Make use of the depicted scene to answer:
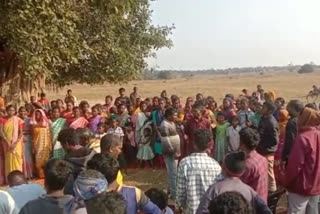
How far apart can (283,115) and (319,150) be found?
12.7 ft

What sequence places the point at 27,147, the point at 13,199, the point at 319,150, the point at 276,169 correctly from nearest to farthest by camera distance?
1. the point at 13,199
2. the point at 319,150
3. the point at 276,169
4. the point at 27,147

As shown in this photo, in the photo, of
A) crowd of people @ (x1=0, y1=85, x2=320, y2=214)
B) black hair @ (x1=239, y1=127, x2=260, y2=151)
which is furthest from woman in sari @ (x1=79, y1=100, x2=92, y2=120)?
black hair @ (x1=239, y1=127, x2=260, y2=151)

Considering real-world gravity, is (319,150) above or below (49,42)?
below

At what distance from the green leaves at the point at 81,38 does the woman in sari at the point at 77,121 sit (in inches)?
73.2

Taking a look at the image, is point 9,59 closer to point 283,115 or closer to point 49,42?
point 49,42

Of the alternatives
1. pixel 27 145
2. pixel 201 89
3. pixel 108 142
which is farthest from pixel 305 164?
pixel 201 89

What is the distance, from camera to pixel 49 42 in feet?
41.7

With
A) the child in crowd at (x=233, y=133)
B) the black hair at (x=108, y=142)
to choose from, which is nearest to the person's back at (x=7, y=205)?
the black hair at (x=108, y=142)

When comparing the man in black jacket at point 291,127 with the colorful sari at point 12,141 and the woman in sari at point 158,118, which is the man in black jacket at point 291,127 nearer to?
the woman in sari at point 158,118

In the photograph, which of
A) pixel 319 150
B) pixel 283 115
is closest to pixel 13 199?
pixel 319 150

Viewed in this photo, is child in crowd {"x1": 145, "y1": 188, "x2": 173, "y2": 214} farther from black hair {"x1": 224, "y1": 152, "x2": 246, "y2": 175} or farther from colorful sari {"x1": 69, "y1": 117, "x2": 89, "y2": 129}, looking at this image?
colorful sari {"x1": 69, "y1": 117, "x2": 89, "y2": 129}

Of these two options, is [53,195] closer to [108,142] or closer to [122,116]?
[108,142]

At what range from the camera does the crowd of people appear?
4.27m

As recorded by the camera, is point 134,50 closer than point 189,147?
No
